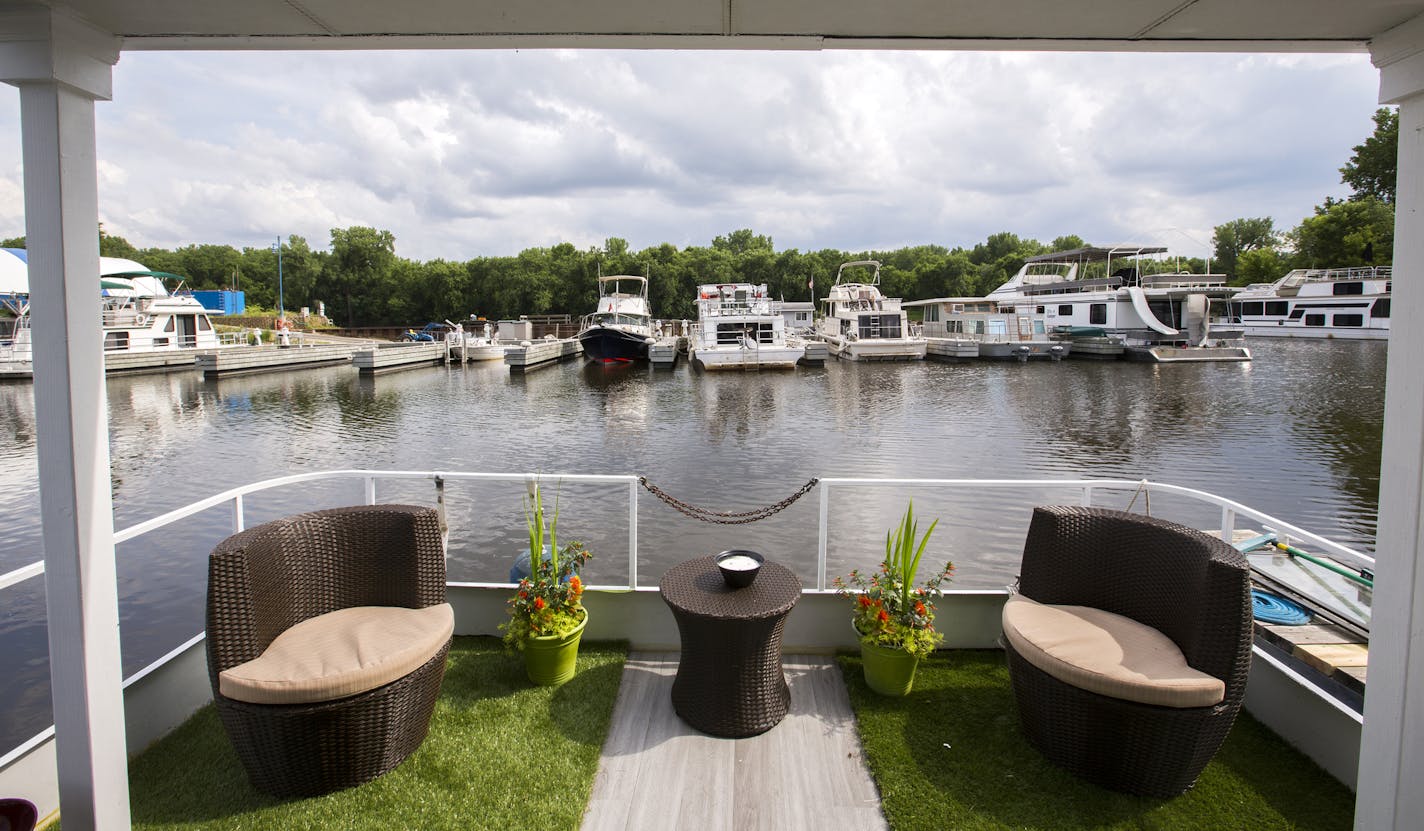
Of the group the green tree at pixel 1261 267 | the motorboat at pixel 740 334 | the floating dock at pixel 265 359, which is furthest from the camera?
the green tree at pixel 1261 267

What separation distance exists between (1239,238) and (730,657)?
9736 cm

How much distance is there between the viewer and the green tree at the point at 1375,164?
4506 centimetres

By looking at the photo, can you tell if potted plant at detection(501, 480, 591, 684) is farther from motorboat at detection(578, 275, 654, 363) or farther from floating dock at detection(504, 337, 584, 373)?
motorboat at detection(578, 275, 654, 363)

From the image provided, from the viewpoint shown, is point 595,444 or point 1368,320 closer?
Answer: point 595,444

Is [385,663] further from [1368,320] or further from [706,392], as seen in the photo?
[1368,320]

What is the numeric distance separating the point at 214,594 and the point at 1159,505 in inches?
367

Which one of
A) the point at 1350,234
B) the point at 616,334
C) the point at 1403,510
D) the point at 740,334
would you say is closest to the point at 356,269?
the point at 616,334

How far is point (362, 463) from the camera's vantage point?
11125mm

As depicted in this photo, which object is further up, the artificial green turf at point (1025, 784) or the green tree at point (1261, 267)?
the green tree at point (1261, 267)

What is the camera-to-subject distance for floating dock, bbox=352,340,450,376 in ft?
83.5

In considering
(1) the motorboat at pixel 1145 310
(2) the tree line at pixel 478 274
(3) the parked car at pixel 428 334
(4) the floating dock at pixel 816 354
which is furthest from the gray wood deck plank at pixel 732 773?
(2) the tree line at pixel 478 274

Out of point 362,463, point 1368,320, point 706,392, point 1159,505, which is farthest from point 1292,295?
point 362,463

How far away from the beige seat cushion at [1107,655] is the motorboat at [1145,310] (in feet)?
101

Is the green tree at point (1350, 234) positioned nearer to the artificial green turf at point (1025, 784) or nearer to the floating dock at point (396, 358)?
the floating dock at point (396, 358)
